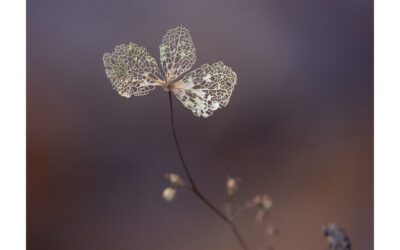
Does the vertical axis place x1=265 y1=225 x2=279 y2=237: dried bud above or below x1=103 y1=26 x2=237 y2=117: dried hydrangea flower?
below

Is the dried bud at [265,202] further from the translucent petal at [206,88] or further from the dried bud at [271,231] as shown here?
the translucent petal at [206,88]

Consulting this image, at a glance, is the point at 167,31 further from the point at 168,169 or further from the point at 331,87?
the point at 331,87

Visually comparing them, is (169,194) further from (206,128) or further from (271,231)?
(271,231)

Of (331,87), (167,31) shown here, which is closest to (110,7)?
(167,31)

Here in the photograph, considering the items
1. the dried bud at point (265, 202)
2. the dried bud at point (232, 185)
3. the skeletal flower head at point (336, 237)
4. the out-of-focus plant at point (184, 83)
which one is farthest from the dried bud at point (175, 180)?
the skeletal flower head at point (336, 237)

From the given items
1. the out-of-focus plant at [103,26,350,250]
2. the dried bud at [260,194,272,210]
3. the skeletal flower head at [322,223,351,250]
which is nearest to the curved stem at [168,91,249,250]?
the out-of-focus plant at [103,26,350,250]

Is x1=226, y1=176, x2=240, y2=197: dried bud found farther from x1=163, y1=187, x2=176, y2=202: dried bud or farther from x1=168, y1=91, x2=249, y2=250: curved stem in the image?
x1=163, y1=187, x2=176, y2=202: dried bud

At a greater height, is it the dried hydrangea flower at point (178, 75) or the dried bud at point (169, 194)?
the dried hydrangea flower at point (178, 75)
